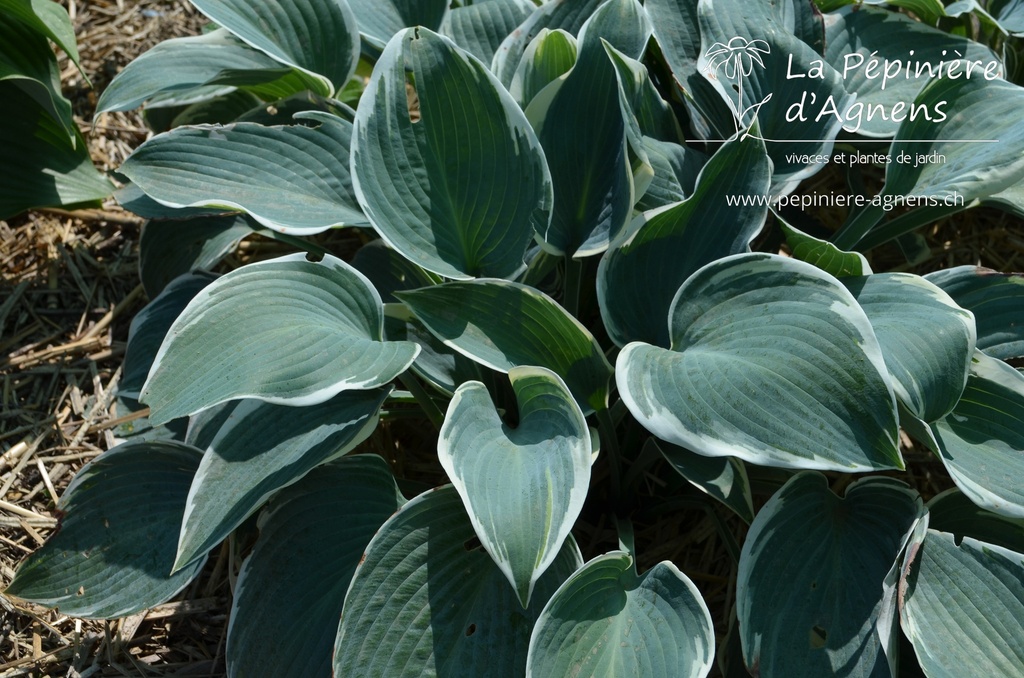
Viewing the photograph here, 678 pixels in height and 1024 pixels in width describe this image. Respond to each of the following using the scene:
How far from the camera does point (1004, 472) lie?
109 centimetres

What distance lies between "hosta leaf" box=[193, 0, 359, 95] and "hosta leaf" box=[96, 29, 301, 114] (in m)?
0.04

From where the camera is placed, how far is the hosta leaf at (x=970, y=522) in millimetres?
1165

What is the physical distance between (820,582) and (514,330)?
503 mm

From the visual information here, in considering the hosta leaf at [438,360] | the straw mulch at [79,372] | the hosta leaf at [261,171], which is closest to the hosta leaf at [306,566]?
the hosta leaf at [438,360]

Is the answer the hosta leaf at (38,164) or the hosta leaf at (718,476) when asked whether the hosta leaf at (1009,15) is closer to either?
the hosta leaf at (718,476)

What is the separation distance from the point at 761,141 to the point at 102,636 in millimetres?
1227

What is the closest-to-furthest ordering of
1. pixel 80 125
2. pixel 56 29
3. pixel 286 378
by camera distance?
pixel 286 378
pixel 56 29
pixel 80 125

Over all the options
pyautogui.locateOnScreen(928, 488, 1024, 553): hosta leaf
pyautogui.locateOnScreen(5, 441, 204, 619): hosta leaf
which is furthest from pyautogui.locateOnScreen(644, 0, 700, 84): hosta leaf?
pyautogui.locateOnScreen(5, 441, 204, 619): hosta leaf

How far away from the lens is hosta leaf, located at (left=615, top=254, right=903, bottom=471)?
921mm

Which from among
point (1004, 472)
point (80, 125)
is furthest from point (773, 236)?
point (80, 125)

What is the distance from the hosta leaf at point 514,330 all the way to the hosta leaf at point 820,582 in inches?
11.1

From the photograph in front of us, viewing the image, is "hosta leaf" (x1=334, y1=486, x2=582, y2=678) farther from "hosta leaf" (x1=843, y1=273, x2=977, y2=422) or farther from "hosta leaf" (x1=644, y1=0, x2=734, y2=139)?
"hosta leaf" (x1=644, y1=0, x2=734, y2=139)

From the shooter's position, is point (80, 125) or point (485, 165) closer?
point (485, 165)

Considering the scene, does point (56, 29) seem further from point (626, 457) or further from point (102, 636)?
point (626, 457)
